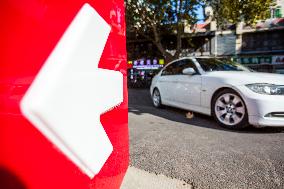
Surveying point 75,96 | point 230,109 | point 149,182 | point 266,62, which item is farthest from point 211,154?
point 266,62

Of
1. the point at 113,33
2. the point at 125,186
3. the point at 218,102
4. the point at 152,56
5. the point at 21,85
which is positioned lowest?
the point at 125,186

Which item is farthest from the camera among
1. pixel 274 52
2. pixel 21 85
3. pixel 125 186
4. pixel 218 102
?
pixel 274 52

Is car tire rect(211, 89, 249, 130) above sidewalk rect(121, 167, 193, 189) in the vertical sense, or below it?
above

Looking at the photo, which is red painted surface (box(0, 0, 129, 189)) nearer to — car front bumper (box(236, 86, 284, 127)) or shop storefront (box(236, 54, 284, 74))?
car front bumper (box(236, 86, 284, 127))

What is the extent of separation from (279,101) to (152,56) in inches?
776

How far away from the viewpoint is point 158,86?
6434 mm

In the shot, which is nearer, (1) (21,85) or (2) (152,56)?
(1) (21,85)

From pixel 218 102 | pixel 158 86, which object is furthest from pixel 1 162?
pixel 158 86

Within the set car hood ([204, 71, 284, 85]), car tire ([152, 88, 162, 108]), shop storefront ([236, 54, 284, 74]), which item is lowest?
car tire ([152, 88, 162, 108])

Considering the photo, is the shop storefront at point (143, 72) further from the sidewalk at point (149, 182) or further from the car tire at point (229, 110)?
the sidewalk at point (149, 182)

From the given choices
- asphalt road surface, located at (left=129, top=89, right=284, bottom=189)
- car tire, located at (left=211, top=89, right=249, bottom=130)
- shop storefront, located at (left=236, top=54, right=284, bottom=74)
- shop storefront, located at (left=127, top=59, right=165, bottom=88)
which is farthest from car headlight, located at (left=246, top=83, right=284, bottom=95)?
shop storefront, located at (left=236, top=54, right=284, bottom=74)

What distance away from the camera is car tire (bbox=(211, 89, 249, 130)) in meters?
3.93

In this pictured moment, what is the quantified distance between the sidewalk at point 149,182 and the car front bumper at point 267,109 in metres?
2.12

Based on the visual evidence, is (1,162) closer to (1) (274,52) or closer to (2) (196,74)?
(2) (196,74)
